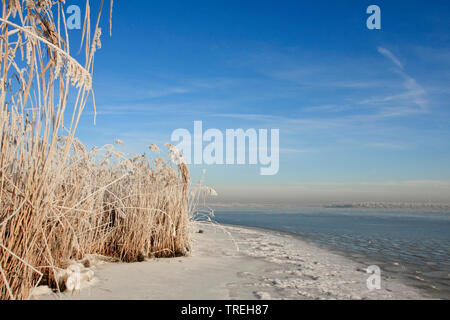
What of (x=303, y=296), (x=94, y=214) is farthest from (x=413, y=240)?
(x=94, y=214)

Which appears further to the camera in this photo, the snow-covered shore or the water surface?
the water surface

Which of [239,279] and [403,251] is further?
[403,251]

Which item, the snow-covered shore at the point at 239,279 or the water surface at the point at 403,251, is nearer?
the snow-covered shore at the point at 239,279

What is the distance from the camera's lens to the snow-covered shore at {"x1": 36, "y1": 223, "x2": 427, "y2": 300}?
11.1 feet

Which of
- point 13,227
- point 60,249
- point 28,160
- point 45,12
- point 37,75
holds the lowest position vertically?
point 60,249

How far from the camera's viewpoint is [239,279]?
4.05 meters

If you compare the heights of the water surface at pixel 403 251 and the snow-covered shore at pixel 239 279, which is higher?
the snow-covered shore at pixel 239 279

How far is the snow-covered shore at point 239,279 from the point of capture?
3387 millimetres

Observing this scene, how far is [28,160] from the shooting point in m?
2.70

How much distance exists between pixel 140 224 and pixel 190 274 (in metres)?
1.10

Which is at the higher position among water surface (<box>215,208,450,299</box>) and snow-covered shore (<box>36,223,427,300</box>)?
snow-covered shore (<box>36,223,427,300</box>)

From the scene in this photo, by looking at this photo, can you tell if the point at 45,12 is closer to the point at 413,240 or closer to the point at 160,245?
the point at 160,245
